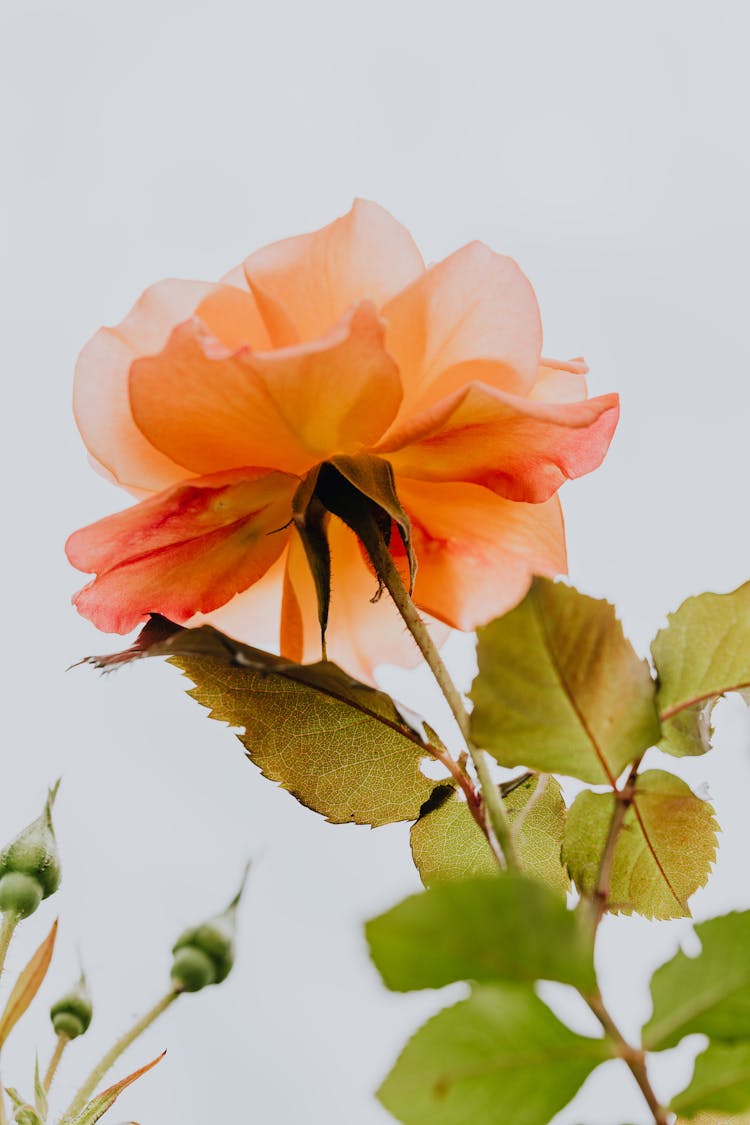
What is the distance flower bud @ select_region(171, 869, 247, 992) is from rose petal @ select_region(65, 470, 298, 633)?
4.8 inches

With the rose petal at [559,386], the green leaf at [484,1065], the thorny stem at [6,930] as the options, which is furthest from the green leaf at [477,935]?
the rose petal at [559,386]

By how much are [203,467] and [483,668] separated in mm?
140

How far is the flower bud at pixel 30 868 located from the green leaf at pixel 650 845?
121 millimetres

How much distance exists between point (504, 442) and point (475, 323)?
0.04 metres

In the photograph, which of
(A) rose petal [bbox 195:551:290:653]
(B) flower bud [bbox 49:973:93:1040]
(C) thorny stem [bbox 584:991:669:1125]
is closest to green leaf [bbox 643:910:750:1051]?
(C) thorny stem [bbox 584:991:669:1125]

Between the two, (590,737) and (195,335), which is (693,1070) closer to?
(590,737)

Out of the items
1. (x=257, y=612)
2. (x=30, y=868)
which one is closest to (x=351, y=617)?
(x=257, y=612)

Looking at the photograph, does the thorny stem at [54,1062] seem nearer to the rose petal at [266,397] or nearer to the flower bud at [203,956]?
the flower bud at [203,956]

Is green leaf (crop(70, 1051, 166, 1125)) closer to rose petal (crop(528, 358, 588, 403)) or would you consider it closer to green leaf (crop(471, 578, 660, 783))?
green leaf (crop(471, 578, 660, 783))

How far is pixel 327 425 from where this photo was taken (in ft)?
0.97

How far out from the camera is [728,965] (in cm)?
16

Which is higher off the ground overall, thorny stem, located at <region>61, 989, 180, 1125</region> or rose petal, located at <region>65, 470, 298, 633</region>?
rose petal, located at <region>65, 470, 298, 633</region>

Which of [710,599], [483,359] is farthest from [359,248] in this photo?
[710,599]

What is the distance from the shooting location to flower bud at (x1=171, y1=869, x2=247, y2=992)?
8.3 inches
